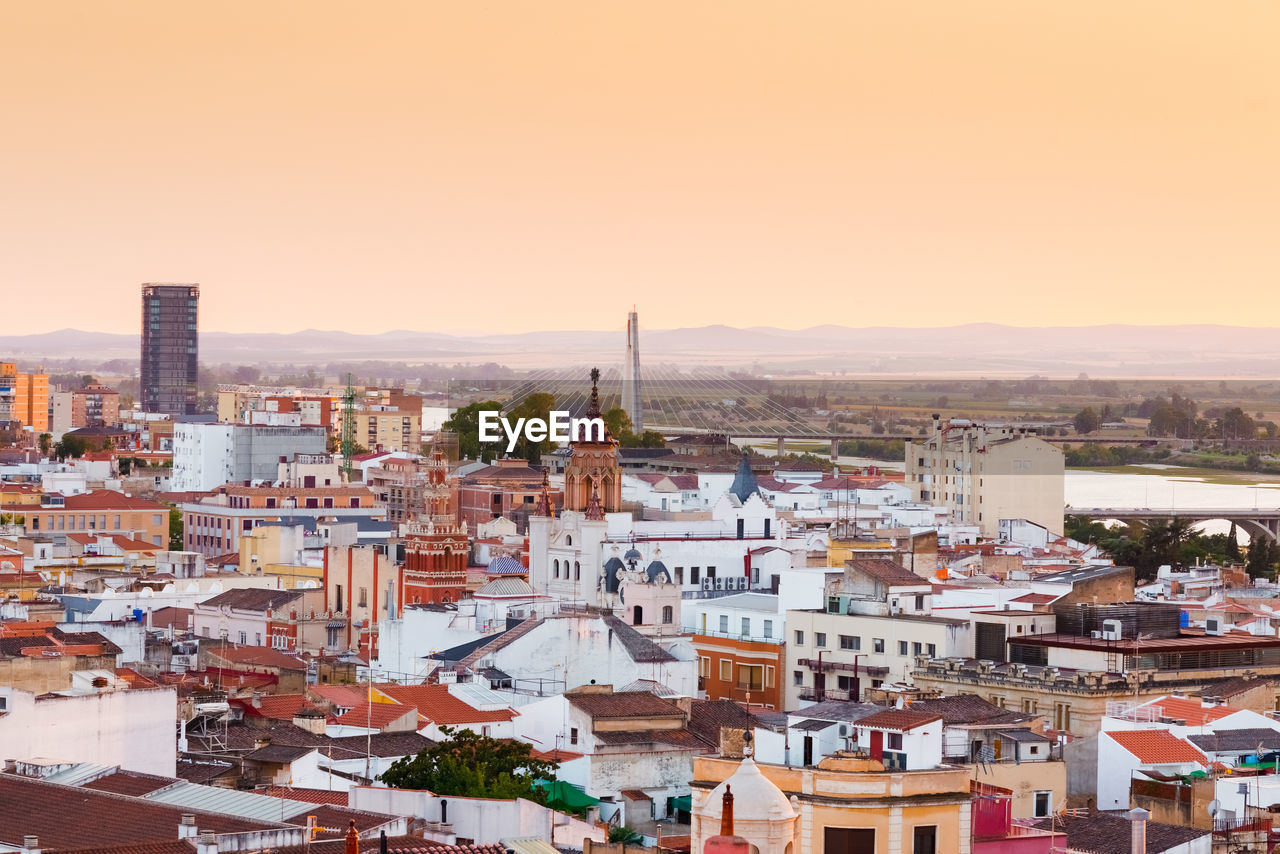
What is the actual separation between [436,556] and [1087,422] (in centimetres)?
9726

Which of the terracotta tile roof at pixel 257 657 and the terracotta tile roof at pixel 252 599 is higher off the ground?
the terracotta tile roof at pixel 252 599

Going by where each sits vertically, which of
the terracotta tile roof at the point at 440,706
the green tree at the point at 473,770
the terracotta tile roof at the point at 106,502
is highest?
the green tree at the point at 473,770

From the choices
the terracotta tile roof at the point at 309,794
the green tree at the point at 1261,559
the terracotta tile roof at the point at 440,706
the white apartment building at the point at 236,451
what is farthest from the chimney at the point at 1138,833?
the white apartment building at the point at 236,451

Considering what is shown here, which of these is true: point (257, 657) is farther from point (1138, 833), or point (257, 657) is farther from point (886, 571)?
point (1138, 833)

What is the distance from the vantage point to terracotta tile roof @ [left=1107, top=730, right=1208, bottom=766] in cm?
2741

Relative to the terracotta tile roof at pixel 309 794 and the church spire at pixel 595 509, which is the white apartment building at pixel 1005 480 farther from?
the terracotta tile roof at pixel 309 794

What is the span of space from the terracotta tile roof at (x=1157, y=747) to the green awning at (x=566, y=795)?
5.85 m

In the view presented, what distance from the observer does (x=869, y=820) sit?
773 inches

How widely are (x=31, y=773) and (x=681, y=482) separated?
5109 centimetres

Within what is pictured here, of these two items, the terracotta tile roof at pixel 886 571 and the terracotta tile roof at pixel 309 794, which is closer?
the terracotta tile roof at pixel 309 794

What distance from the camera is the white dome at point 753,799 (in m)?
16.2

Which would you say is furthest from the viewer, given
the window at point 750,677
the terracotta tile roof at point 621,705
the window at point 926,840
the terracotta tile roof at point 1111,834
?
the window at point 750,677

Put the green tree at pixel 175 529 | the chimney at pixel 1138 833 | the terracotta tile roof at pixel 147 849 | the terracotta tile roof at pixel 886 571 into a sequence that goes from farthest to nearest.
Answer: the green tree at pixel 175 529 < the terracotta tile roof at pixel 886 571 < the chimney at pixel 1138 833 < the terracotta tile roof at pixel 147 849

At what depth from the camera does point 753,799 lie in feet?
53.4
